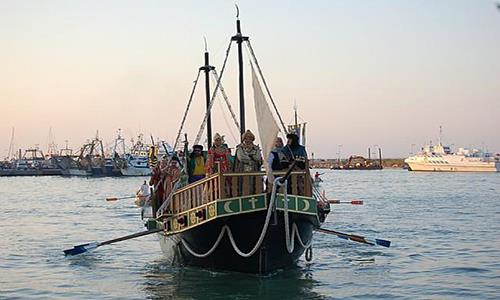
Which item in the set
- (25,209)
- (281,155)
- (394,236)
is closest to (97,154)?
(25,209)

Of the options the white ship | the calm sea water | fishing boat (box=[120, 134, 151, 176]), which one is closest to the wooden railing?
the calm sea water

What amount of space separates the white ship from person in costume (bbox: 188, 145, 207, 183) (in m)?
133

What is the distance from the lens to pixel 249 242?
15906 millimetres

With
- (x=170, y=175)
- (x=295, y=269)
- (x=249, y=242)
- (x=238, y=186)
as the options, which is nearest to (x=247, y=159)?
(x=238, y=186)

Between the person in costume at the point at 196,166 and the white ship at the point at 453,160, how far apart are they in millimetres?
132729

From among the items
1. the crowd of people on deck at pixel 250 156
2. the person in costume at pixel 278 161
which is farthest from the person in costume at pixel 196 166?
the person in costume at pixel 278 161

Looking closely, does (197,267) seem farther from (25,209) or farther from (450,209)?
(25,209)

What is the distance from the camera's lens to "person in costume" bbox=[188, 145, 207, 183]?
1866 centimetres

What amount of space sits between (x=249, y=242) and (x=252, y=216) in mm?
625

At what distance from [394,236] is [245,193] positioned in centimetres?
1339

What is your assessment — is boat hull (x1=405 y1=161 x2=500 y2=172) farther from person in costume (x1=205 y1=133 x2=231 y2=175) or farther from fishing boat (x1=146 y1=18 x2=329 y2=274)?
person in costume (x1=205 y1=133 x2=231 y2=175)

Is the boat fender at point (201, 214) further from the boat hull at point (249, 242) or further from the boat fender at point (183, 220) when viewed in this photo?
the boat fender at point (183, 220)

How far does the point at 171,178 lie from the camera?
66.2ft

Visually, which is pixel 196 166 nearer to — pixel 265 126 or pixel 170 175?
pixel 170 175
